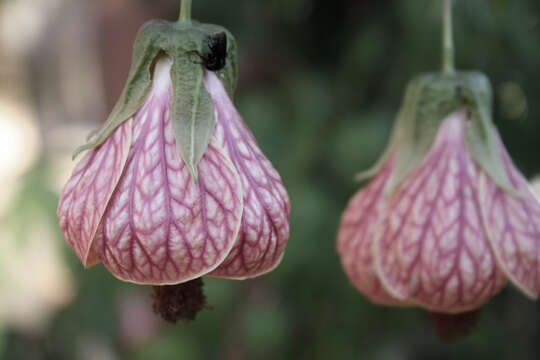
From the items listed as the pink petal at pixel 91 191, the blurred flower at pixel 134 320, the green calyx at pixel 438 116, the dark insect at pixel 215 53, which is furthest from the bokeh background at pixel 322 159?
the pink petal at pixel 91 191

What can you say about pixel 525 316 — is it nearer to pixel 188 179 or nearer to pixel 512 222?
pixel 512 222

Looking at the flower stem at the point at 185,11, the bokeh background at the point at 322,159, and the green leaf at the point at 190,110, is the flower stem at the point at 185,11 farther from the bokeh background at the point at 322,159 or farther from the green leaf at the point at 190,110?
the bokeh background at the point at 322,159

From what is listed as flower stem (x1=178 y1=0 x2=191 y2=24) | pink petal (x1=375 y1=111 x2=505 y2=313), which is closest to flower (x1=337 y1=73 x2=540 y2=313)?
pink petal (x1=375 y1=111 x2=505 y2=313)

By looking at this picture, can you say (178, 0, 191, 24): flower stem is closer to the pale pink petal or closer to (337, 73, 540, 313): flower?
the pale pink petal

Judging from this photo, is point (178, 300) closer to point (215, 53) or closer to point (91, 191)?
point (91, 191)

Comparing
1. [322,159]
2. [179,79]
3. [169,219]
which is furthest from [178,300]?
[322,159]

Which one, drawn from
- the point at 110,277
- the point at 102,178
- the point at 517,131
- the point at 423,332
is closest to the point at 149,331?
the point at 110,277
